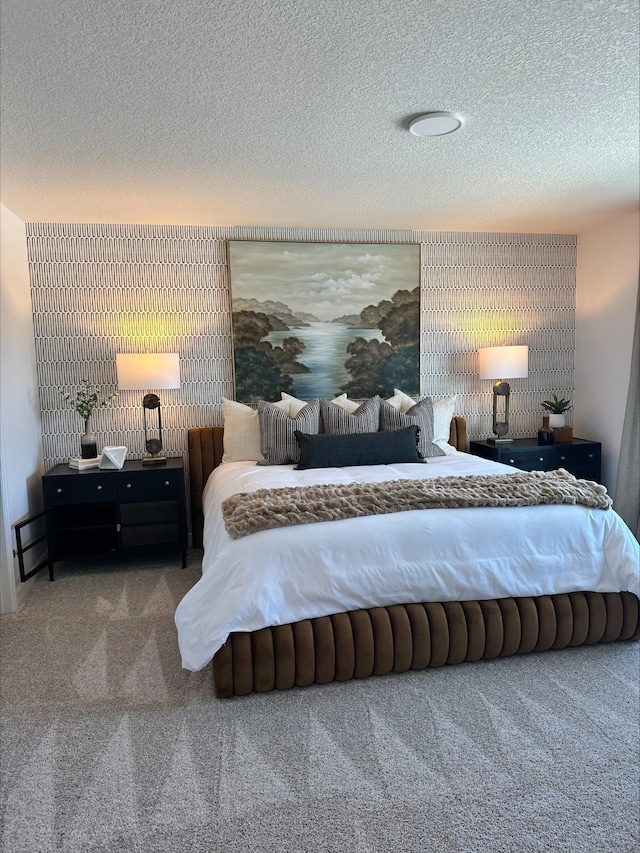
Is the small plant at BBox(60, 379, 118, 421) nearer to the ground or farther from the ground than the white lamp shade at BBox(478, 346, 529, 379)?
nearer to the ground

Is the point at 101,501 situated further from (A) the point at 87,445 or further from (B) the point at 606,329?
(B) the point at 606,329

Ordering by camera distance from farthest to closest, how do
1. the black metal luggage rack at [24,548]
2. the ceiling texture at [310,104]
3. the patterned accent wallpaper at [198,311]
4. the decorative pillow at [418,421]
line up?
the patterned accent wallpaper at [198,311], the decorative pillow at [418,421], the black metal luggage rack at [24,548], the ceiling texture at [310,104]

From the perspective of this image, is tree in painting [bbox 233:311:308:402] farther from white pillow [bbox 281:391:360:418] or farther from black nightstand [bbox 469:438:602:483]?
black nightstand [bbox 469:438:602:483]

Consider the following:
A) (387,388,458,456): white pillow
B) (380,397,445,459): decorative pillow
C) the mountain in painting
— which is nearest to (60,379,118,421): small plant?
the mountain in painting

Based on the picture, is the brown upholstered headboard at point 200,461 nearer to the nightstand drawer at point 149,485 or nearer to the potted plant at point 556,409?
the nightstand drawer at point 149,485

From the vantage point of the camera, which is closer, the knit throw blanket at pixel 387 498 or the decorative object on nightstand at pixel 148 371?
the knit throw blanket at pixel 387 498

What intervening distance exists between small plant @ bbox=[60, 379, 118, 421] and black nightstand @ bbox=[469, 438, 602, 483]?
3047 mm

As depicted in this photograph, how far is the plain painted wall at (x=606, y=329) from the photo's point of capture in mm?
4437

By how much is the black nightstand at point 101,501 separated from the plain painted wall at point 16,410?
0.17 m

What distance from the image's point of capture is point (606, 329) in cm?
470

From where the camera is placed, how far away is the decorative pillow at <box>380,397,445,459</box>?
415 cm

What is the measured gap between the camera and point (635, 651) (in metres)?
2.71

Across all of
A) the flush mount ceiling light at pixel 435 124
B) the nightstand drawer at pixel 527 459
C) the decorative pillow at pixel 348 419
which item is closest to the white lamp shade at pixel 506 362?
the nightstand drawer at pixel 527 459

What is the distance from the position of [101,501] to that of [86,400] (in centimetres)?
77
